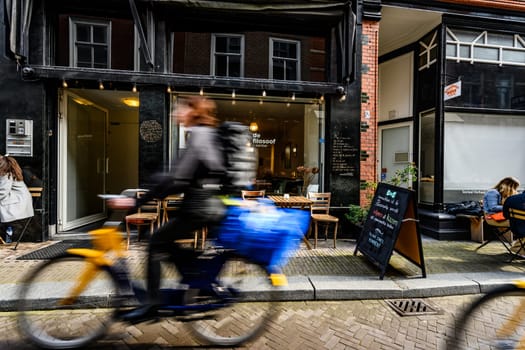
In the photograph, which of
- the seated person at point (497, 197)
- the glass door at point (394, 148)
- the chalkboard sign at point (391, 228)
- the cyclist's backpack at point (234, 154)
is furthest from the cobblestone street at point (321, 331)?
the glass door at point (394, 148)

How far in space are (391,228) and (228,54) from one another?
5139 mm

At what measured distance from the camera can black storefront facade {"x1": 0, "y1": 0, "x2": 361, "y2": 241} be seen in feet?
20.1

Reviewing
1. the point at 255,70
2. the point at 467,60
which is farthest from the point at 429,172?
the point at 255,70

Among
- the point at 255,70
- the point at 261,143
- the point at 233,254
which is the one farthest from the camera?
the point at 261,143

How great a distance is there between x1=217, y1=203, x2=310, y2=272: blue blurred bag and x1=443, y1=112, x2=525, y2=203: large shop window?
6.54 meters

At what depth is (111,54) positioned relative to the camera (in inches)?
266

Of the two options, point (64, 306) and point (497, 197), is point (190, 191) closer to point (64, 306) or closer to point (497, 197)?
point (64, 306)

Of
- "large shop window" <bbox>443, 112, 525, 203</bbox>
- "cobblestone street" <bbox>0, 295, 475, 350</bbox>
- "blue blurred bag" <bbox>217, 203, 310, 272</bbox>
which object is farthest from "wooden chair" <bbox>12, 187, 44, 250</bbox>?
"large shop window" <bbox>443, 112, 525, 203</bbox>

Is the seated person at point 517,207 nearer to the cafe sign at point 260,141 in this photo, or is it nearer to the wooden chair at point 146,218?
the cafe sign at point 260,141

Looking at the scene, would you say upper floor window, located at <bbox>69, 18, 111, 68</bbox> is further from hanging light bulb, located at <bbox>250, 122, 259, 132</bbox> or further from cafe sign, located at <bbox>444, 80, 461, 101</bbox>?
cafe sign, located at <bbox>444, 80, 461, 101</bbox>

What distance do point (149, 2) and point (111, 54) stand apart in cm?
141

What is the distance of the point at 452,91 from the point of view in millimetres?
7301

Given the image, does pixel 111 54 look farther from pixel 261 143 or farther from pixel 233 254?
pixel 233 254

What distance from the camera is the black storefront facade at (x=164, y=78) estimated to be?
6.14 m
